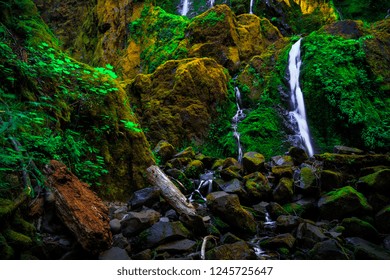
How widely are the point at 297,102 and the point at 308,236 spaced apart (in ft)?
25.3

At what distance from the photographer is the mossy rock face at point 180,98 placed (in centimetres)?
1058

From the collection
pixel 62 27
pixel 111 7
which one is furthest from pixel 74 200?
pixel 62 27

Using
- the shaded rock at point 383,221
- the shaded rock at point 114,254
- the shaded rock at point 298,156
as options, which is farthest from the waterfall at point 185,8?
the shaded rock at point 114,254

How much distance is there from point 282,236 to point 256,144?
5967 mm

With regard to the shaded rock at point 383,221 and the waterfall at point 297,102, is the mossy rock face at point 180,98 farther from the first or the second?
the shaded rock at point 383,221

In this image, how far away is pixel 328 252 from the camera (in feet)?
12.4

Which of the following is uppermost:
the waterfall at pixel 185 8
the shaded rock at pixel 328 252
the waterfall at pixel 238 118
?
the waterfall at pixel 185 8

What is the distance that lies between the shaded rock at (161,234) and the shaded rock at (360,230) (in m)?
2.70

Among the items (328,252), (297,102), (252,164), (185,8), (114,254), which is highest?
(185,8)

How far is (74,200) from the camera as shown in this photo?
329cm

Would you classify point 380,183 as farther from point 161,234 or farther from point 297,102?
point 297,102

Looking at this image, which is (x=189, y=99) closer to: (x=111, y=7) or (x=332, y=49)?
(x=332, y=49)

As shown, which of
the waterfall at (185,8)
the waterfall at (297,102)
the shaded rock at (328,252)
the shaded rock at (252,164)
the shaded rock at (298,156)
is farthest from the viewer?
the waterfall at (185,8)

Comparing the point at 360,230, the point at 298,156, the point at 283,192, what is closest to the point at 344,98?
the point at 298,156
